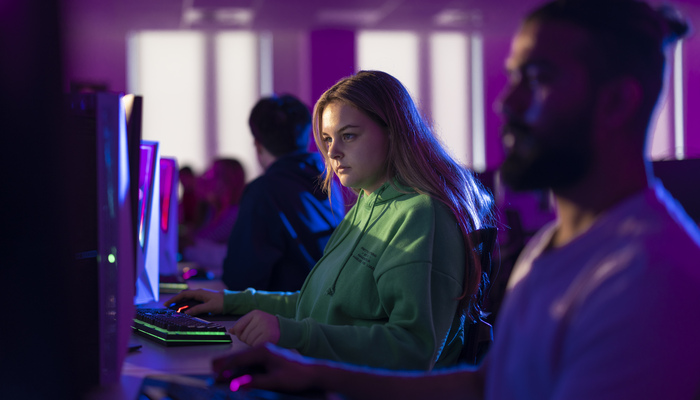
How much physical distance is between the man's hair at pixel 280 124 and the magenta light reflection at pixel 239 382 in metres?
1.66

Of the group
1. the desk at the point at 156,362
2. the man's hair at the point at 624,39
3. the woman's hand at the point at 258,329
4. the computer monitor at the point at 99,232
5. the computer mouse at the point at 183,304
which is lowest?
the computer mouse at the point at 183,304

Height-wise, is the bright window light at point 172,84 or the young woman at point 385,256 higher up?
the bright window light at point 172,84

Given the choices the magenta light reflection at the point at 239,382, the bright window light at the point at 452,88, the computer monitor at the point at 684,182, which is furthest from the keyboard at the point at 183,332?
the bright window light at the point at 452,88

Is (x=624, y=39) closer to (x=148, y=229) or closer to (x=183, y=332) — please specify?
(x=183, y=332)

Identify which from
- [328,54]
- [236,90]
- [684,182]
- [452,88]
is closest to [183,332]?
[684,182]

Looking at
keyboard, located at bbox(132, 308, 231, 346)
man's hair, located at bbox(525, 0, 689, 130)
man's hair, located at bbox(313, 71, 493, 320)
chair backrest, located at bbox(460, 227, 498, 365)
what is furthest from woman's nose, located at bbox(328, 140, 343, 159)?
man's hair, located at bbox(525, 0, 689, 130)

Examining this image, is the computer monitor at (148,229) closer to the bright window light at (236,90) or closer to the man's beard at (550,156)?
the man's beard at (550,156)

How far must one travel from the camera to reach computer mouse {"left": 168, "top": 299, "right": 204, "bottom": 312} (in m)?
1.59

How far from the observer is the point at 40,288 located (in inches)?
30.9

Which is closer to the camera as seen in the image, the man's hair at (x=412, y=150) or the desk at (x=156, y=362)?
the desk at (x=156, y=362)

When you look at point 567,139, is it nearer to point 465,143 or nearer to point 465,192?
point 465,192

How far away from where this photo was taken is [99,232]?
3.01 ft

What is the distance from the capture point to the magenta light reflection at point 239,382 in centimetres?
82

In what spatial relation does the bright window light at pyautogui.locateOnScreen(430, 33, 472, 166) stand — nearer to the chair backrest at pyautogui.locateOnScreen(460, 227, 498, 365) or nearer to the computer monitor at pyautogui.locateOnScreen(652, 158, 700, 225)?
the computer monitor at pyautogui.locateOnScreen(652, 158, 700, 225)
